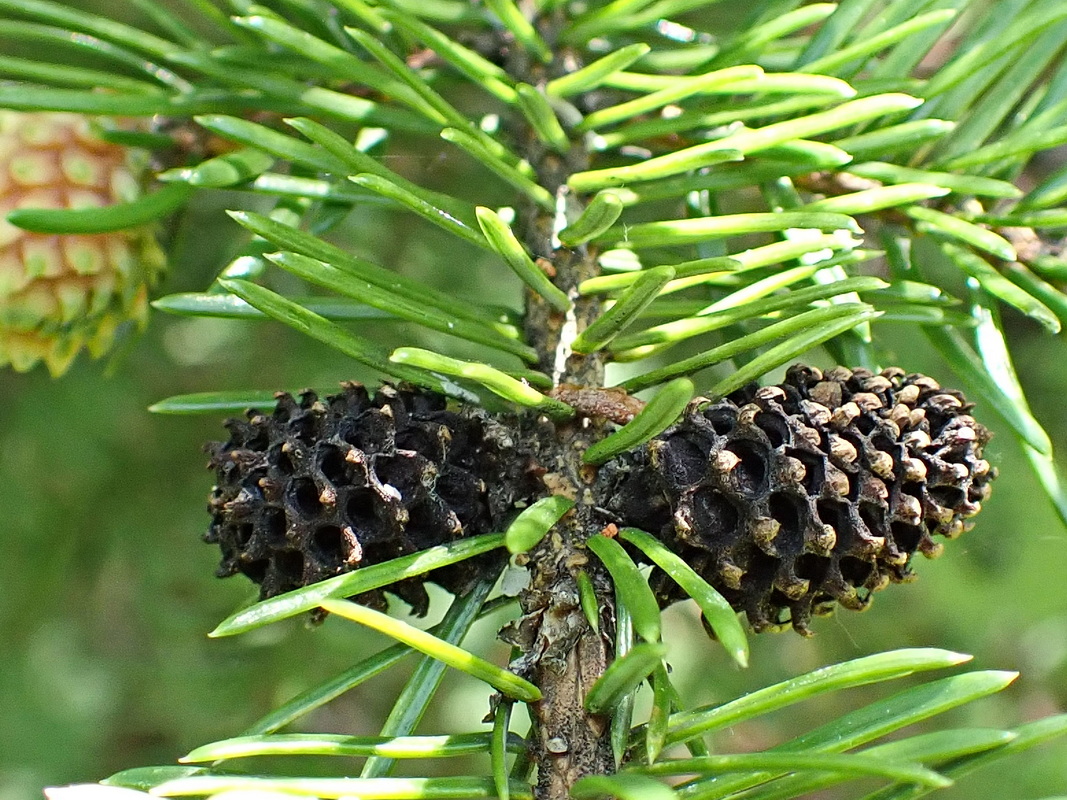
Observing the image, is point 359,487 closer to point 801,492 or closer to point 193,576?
point 801,492

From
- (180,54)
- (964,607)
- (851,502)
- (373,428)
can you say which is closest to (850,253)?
(851,502)

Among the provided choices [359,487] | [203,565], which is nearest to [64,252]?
[359,487]

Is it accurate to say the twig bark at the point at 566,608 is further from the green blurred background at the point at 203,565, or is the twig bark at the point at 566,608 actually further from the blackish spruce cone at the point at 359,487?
the green blurred background at the point at 203,565

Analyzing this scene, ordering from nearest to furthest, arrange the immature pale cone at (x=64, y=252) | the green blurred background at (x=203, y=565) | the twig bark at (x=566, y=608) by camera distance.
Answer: the twig bark at (x=566, y=608), the immature pale cone at (x=64, y=252), the green blurred background at (x=203, y=565)

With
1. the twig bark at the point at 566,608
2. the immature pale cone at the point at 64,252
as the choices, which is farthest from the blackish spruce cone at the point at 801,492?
the immature pale cone at the point at 64,252

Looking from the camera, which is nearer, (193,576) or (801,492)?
(801,492)

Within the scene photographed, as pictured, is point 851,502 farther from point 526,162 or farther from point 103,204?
point 103,204

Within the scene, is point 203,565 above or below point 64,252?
below
